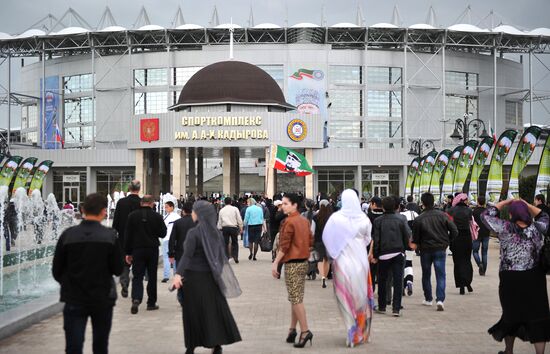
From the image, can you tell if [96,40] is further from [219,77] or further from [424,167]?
[424,167]

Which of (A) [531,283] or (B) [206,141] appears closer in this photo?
(A) [531,283]

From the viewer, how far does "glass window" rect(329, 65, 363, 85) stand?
235ft

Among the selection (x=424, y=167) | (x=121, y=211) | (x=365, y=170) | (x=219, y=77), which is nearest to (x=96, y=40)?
(x=219, y=77)

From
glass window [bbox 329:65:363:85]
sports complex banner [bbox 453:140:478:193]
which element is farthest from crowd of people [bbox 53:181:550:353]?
glass window [bbox 329:65:363:85]

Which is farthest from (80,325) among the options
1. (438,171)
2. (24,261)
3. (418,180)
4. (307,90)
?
(307,90)

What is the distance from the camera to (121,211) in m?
12.8

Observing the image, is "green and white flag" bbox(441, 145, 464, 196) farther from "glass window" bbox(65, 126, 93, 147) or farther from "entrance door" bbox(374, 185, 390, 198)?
"glass window" bbox(65, 126, 93, 147)

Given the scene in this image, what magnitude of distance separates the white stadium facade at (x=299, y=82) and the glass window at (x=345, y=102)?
0.10m

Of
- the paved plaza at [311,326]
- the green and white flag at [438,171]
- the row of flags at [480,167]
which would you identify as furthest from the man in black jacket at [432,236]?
the green and white flag at [438,171]

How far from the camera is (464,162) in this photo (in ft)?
107

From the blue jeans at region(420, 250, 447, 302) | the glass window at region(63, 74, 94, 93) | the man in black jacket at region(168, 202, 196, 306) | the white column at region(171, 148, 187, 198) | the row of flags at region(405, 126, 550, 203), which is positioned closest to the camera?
the man in black jacket at region(168, 202, 196, 306)

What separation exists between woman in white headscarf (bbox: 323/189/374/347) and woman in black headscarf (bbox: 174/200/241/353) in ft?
5.26

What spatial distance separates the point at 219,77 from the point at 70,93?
28959 mm

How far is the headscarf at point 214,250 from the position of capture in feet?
26.0
